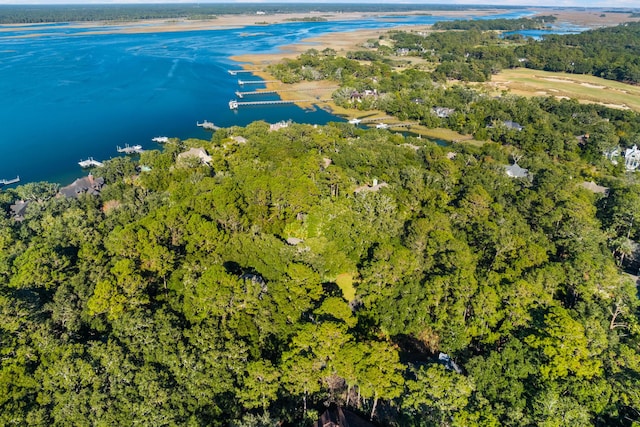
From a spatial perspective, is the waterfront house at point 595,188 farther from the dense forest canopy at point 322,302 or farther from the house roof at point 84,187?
the house roof at point 84,187

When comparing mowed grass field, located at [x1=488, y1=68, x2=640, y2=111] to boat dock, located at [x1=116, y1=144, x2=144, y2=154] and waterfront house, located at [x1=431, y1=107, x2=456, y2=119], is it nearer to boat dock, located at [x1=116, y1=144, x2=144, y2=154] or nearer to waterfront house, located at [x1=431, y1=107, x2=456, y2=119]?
waterfront house, located at [x1=431, y1=107, x2=456, y2=119]

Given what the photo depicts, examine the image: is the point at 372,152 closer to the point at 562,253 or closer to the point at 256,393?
the point at 562,253

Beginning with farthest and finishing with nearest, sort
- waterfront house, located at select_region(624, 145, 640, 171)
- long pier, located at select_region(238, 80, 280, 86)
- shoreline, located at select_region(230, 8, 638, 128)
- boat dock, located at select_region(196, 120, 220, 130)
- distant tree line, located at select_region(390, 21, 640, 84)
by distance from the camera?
distant tree line, located at select_region(390, 21, 640, 84) < long pier, located at select_region(238, 80, 280, 86) < shoreline, located at select_region(230, 8, 638, 128) < boat dock, located at select_region(196, 120, 220, 130) < waterfront house, located at select_region(624, 145, 640, 171)

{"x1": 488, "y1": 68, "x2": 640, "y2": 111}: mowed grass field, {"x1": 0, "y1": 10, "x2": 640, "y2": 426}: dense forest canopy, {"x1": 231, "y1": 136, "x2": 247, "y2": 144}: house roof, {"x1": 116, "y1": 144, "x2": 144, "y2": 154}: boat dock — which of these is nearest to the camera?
{"x1": 0, "y1": 10, "x2": 640, "y2": 426}: dense forest canopy

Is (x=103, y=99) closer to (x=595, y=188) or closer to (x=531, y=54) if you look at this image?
(x=595, y=188)

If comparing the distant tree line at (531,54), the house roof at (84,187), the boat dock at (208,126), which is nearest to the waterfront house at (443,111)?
the distant tree line at (531,54)

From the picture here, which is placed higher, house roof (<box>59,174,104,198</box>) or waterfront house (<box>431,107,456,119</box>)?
waterfront house (<box>431,107,456,119</box>)

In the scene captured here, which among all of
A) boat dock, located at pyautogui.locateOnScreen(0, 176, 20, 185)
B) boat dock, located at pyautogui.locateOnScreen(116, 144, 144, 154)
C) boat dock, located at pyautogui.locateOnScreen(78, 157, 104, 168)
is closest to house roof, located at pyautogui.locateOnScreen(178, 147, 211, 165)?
boat dock, located at pyautogui.locateOnScreen(78, 157, 104, 168)

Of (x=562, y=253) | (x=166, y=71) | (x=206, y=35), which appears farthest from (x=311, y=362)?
(x=206, y=35)
